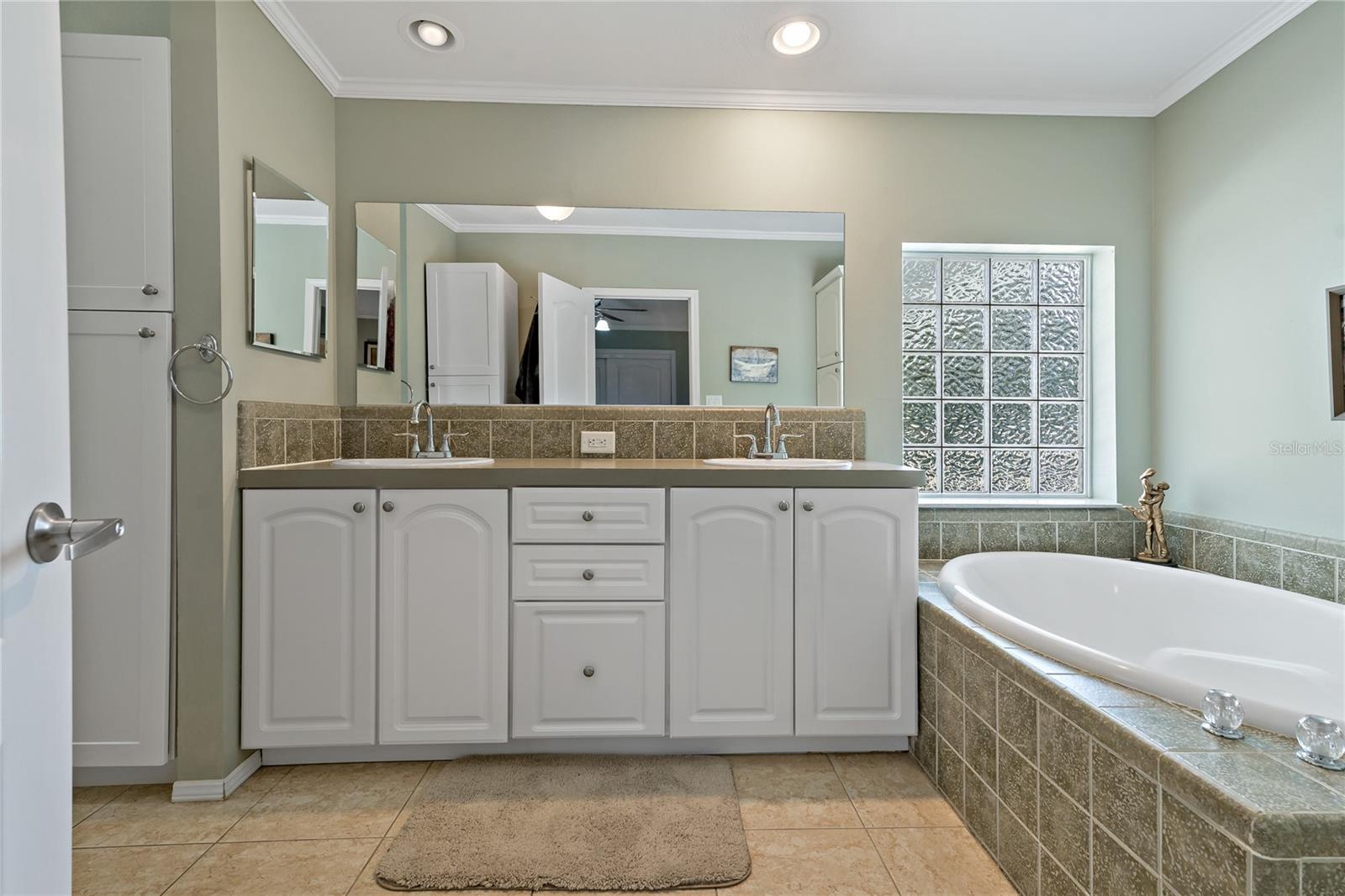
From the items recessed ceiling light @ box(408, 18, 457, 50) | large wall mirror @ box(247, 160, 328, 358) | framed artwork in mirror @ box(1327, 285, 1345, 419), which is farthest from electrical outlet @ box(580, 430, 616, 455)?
framed artwork in mirror @ box(1327, 285, 1345, 419)

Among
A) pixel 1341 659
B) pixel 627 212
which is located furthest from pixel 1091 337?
pixel 627 212

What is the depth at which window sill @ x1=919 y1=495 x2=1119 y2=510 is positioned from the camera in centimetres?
247

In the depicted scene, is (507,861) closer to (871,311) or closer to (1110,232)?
(871,311)

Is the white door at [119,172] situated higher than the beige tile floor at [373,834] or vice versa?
the white door at [119,172]

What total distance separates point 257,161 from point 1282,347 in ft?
10.0

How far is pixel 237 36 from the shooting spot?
180cm

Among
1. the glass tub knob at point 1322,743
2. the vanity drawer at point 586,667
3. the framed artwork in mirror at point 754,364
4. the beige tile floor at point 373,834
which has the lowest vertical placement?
the beige tile floor at point 373,834

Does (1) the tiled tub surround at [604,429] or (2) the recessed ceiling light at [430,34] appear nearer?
(2) the recessed ceiling light at [430,34]

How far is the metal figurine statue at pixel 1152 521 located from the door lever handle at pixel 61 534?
2.72 meters

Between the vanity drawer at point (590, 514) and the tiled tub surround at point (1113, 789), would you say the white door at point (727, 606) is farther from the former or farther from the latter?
the tiled tub surround at point (1113, 789)

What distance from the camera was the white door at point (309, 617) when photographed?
1823 millimetres

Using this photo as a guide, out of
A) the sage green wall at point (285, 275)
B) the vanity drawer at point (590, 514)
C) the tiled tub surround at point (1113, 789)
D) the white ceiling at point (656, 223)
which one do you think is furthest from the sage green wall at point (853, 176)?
the tiled tub surround at point (1113, 789)

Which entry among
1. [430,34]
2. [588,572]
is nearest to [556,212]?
[430,34]

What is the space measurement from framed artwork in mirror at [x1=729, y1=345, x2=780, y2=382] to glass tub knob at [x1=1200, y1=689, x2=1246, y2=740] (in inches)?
63.4
